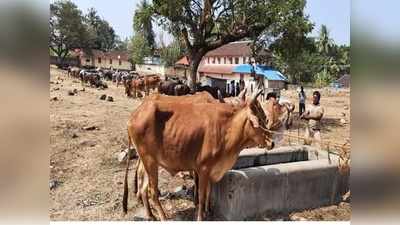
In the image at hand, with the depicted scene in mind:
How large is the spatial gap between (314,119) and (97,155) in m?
1.80

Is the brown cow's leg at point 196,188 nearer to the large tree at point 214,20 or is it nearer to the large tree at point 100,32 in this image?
the large tree at point 214,20

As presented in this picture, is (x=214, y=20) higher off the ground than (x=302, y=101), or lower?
higher

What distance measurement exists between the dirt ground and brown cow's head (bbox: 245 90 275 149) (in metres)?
0.56

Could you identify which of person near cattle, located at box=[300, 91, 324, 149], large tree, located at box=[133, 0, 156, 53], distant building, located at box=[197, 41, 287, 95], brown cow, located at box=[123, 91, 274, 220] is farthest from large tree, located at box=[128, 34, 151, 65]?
person near cattle, located at box=[300, 91, 324, 149]

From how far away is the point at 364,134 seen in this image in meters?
2.54

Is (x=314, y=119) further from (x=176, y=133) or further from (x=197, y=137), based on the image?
(x=176, y=133)

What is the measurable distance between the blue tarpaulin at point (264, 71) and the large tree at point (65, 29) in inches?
49.9

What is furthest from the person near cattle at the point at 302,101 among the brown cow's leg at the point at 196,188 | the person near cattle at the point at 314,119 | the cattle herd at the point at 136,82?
the brown cow's leg at the point at 196,188

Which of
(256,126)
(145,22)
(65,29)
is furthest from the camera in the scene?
(145,22)

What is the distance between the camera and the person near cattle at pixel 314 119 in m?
3.45

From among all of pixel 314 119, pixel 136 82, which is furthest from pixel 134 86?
pixel 314 119

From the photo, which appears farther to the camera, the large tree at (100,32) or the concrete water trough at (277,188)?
the large tree at (100,32)

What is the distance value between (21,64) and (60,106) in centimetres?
78

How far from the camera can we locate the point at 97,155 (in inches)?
134
